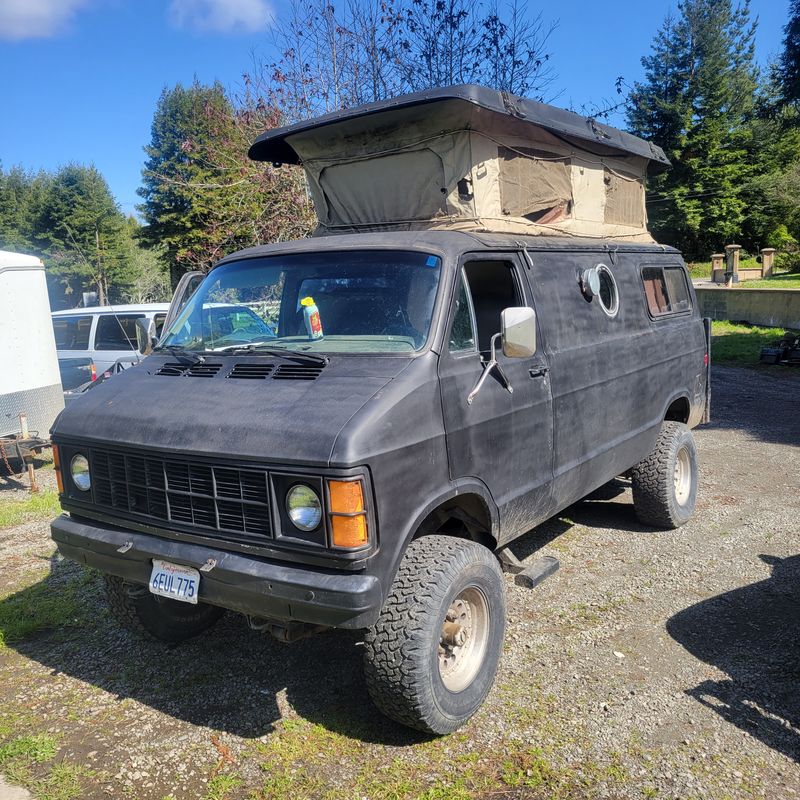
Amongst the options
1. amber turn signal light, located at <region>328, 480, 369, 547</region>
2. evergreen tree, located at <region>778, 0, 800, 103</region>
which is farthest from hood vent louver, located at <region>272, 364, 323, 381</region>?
evergreen tree, located at <region>778, 0, 800, 103</region>

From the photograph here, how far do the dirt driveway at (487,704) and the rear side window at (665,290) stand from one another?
81.9 inches

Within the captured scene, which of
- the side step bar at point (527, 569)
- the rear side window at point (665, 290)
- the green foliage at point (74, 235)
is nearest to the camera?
the side step bar at point (527, 569)

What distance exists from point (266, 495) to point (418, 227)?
2.47 metres

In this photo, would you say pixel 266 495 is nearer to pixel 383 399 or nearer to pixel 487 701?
pixel 383 399

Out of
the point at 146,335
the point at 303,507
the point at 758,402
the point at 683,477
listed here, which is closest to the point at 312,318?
the point at 303,507

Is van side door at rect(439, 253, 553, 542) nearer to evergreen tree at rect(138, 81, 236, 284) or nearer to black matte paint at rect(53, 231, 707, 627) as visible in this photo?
black matte paint at rect(53, 231, 707, 627)

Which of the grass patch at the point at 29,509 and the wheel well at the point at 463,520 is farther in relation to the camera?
the grass patch at the point at 29,509

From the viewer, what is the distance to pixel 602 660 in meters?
4.07

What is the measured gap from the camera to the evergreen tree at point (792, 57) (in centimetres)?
1839

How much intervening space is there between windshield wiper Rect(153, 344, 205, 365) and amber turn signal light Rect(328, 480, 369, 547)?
139cm

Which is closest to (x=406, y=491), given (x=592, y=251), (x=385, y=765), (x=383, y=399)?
(x=383, y=399)

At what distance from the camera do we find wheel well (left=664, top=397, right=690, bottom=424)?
6.51 meters

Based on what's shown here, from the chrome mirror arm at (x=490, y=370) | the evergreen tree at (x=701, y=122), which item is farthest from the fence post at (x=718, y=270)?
the chrome mirror arm at (x=490, y=370)

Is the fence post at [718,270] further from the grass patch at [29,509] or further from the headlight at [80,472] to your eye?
the headlight at [80,472]
